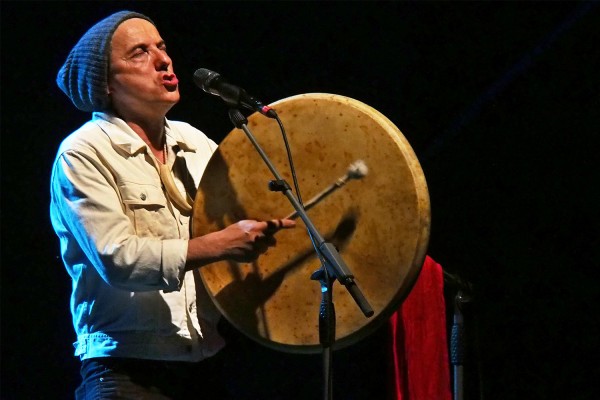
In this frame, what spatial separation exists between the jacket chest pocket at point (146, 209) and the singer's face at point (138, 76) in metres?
0.27

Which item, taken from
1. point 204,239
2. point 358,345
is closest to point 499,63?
point 358,345

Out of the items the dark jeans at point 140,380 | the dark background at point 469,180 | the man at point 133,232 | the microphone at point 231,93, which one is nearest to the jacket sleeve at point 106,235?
the man at point 133,232

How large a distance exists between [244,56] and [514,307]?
60.1 inches

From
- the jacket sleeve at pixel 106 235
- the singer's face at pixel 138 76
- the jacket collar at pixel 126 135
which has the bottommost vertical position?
the jacket sleeve at pixel 106 235

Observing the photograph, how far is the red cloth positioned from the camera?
8.28 feet

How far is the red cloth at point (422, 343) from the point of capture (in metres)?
2.52

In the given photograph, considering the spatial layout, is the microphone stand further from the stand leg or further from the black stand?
the black stand

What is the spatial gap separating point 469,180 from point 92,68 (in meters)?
1.64

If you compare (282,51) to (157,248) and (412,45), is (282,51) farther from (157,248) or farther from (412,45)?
(157,248)

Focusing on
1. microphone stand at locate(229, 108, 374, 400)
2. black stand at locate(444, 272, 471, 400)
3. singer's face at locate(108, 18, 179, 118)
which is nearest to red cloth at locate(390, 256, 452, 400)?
black stand at locate(444, 272, 471, 400)

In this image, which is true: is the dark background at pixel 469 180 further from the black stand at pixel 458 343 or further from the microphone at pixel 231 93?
the microphone at pixel 231 93

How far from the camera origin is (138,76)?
236 cm

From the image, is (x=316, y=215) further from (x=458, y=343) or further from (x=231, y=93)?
(x=458, y=343)

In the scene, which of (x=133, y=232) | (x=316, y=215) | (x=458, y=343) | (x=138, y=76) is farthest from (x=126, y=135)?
(x=458, y=343)
